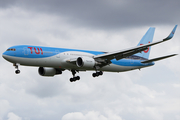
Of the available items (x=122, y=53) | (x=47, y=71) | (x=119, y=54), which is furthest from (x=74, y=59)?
(x=122, y=53)

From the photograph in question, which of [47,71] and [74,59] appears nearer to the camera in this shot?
[74,59]

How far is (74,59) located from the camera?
172ft

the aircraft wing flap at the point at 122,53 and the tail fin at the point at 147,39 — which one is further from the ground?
the tail fin at the point at 147,39

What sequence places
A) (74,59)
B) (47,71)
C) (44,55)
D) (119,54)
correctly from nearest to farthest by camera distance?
(44,55), (74,59), (119,54), (47,71)

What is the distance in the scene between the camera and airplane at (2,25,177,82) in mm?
48125

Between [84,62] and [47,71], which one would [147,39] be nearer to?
[84,62]

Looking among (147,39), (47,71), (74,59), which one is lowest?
(47,71)

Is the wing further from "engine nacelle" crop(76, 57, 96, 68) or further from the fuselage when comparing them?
"engine nacelle" crop(76, 57, 96, 68)

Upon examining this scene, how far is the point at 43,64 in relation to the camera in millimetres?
49906

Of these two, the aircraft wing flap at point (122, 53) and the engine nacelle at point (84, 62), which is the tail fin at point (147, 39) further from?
the engine nacelle at point (84, 62)

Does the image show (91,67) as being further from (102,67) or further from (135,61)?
(135,61)

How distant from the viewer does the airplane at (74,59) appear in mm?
48125

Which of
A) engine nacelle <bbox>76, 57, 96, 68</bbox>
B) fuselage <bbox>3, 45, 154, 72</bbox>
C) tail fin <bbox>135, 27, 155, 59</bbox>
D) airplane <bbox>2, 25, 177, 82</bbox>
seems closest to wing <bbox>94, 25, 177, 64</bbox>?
airplane <bbox>2, 25, 177, 82</bbox>

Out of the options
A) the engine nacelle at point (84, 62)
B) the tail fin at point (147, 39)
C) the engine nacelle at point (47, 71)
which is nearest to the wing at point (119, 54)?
the engine nacelle at point (84, 62)
